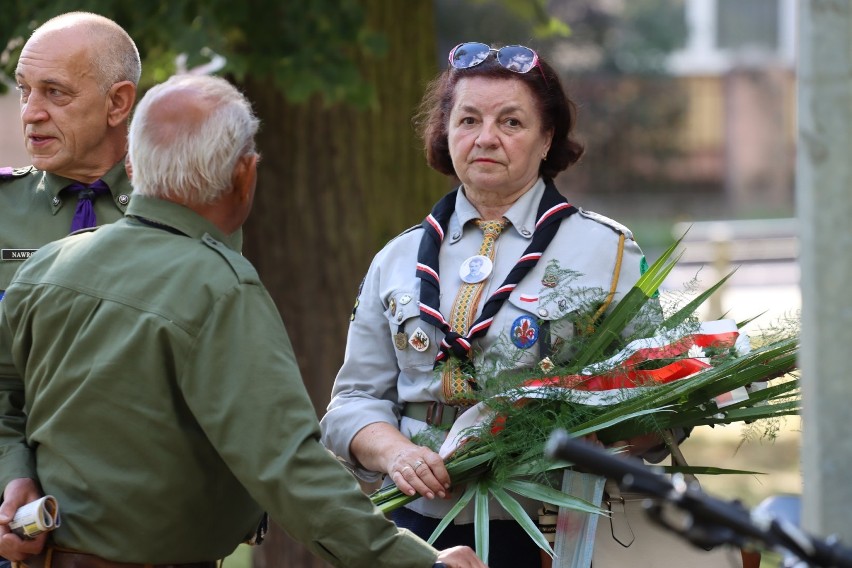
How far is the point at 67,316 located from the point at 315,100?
3.63 m

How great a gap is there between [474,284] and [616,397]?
0.51 meters

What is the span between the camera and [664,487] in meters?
1.72

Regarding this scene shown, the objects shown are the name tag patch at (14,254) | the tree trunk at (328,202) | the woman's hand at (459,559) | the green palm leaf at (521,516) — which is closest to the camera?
the woman's hand at (459,559)

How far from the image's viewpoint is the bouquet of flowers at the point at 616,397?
3.03m

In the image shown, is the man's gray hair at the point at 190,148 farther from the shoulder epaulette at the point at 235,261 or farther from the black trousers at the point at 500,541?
the black trousers at the point at 500,541

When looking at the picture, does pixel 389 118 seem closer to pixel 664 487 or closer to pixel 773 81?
pixel 664 487

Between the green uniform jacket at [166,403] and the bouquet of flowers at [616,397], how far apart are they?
52cm

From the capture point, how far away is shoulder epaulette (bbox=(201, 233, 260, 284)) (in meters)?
2.51

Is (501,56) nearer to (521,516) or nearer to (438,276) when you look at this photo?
(438,276)

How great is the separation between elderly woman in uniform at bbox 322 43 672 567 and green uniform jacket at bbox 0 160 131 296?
0.75m

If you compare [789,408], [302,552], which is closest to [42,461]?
[789,408]

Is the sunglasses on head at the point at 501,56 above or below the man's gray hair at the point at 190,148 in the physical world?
above

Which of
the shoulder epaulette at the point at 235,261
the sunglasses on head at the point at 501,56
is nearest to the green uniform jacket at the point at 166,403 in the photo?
the shoulder epaulette at the point at 235,261

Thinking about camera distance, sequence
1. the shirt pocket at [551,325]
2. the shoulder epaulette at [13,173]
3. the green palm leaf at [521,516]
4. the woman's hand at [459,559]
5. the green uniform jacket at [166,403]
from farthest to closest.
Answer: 1. the shoulder epaulette at [13,173]
2. the shirt pocket at [551,325]
3. the green palm leaf at [521,516]
4. the woman's hand at [459,559]
5. the green uniform jacket at [166,403]
